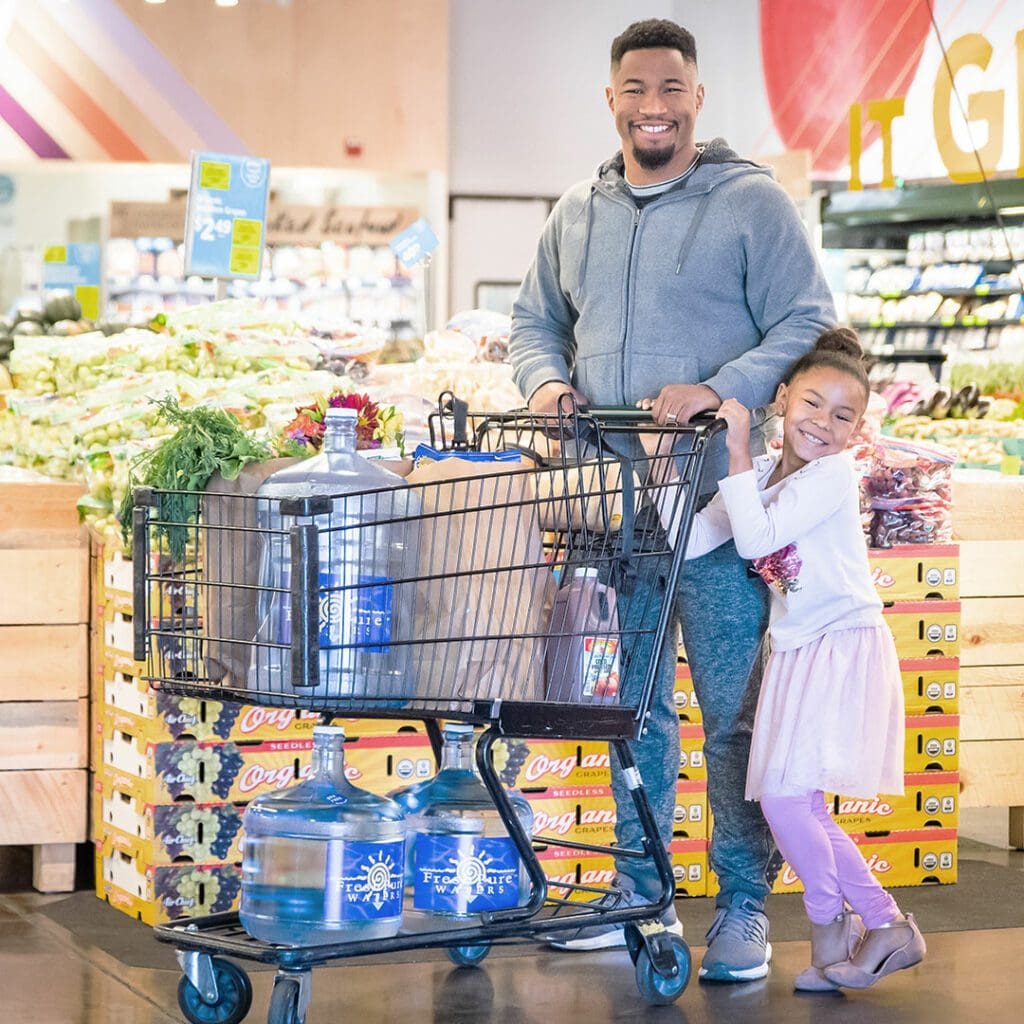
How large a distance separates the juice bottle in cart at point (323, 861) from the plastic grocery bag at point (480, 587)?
0.92 ft

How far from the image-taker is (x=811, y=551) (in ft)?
10.9

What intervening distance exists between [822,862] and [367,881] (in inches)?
38.5

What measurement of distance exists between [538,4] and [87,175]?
3765mm

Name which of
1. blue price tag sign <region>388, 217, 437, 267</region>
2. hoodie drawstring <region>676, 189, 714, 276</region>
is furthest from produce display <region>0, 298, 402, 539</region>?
hoodie drawstring <region>676, 189, 714, 276</region>

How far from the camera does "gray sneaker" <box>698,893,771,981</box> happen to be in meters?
3.39

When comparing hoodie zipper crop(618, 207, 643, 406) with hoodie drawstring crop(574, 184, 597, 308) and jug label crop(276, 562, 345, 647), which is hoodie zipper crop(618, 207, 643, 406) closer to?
hoodie drawstring crop(574, 184, 597, 308)

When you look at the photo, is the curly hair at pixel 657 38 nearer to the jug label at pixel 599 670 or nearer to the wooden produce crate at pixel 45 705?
the jug label at pixel 599 670

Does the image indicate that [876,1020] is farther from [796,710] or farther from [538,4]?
[538,4]

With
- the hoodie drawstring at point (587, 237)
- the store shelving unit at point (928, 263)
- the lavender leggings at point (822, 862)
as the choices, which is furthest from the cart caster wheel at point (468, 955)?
the store shelving unit at point (928, 263)

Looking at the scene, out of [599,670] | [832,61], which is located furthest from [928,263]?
[599,670]

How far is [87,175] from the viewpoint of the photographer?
11672 mm

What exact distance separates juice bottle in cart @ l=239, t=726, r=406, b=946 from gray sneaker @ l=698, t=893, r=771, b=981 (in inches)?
32.7

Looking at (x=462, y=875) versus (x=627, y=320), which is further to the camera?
(x=627, y=320)

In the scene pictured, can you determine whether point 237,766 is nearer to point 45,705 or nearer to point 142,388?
point 45,705
